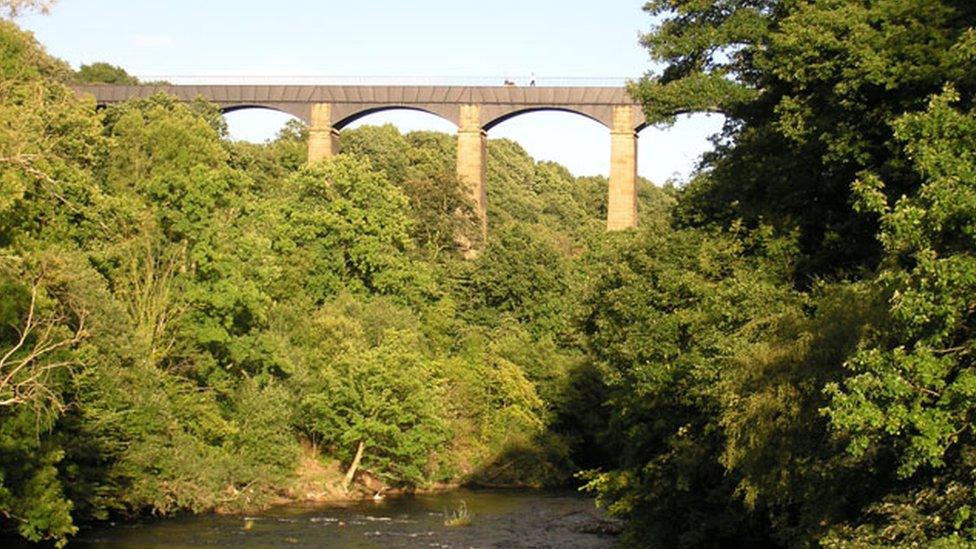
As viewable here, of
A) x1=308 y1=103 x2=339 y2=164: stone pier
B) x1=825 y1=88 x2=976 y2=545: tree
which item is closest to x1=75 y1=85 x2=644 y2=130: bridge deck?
x1=308 y1=103 x2=339 y2=164: stone pier

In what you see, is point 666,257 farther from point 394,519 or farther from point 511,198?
point 511,198

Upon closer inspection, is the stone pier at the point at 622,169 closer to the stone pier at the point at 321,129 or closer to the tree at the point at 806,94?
the stone pier at the point at 321,129

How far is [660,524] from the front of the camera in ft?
81.8

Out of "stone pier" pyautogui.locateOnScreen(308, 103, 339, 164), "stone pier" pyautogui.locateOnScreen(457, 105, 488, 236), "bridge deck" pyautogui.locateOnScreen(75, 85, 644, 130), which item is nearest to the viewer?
"bridge deck" pyautogui.locateOnScreen(75, 85, 644, 130)

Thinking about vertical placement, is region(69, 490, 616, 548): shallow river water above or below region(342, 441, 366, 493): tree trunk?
below

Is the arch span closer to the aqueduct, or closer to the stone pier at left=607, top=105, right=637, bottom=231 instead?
the aqueduct

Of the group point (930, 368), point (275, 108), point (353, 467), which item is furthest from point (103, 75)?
point (930, 368)

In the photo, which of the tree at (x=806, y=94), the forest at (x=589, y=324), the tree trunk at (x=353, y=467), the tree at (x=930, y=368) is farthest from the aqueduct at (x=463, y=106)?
the tree at (x=930, y=368)

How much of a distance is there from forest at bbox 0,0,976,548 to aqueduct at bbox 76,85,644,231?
26.8 ft

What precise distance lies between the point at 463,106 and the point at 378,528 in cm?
3361

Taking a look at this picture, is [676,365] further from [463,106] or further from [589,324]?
[463,106]

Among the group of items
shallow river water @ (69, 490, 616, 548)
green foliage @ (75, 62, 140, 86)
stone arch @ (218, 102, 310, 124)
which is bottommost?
shallow river water @ (69, 490, 616, 548)

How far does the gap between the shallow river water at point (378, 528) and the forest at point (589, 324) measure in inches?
43.2

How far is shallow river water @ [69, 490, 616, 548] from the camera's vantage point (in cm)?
2939
